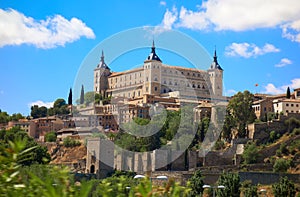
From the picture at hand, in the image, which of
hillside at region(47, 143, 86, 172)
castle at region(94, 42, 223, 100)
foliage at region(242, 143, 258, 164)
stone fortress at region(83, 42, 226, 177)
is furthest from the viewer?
castle at region(94, 42, 223, 100)

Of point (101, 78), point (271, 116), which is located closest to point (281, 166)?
point (271, 116)

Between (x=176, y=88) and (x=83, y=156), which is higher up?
(x=176, y=88)

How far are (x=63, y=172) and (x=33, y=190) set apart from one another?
0.42 m

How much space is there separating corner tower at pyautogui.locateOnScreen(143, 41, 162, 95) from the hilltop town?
139 millimetres

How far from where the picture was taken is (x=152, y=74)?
85.2 metres

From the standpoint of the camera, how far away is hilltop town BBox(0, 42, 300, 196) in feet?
161

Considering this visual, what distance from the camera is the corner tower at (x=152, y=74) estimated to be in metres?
83.2

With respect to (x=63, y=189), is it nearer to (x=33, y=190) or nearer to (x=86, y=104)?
(x=33, y=190)

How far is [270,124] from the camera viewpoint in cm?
5412

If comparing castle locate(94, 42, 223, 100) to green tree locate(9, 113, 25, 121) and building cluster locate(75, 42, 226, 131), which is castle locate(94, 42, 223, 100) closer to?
building cluster locate(75, 42, 226, 131)

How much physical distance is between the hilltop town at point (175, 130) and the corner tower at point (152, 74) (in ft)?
0.45

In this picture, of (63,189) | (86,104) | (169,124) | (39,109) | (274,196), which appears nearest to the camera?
(63,189)

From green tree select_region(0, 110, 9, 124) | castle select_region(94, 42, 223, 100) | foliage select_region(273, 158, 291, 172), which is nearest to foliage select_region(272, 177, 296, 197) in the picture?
foliage select_region(273, 158, 291, 172)

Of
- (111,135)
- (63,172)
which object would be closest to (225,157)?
(111,135)
